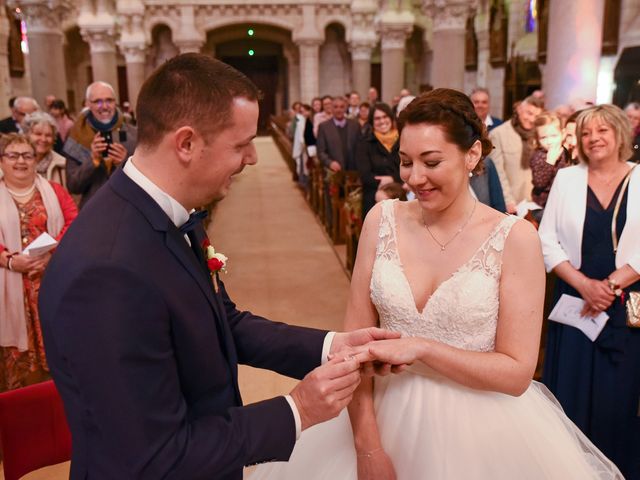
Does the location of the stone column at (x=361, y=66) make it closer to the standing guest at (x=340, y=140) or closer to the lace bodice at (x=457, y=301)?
the standing guest at (x=340, y=140)

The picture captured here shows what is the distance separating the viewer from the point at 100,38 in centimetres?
1758

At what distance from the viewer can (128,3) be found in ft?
70.9

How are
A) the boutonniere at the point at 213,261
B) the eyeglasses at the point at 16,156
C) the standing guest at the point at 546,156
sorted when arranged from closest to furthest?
the boutonniere at the point at 213,261, the eyeglasses at the point at 16,156, the standing guest at the point at 546,156

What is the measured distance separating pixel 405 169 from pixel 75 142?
141 inches

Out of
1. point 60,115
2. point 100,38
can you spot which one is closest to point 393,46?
point 100,38

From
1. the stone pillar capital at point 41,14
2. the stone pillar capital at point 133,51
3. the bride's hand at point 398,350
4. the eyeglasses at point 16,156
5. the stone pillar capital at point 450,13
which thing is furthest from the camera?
the stone pillar capital at point 133,51

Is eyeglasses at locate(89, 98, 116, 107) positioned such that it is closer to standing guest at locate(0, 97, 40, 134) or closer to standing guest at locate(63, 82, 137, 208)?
standing guest at locate(63, 82, 137, 208)

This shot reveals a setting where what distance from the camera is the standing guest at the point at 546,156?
4594 mm

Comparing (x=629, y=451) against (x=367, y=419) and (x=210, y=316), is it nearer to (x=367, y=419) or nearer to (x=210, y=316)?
(x=367, y=419)

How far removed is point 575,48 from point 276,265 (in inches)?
171

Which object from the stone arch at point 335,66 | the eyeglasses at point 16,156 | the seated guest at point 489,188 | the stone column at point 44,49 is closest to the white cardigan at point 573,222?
the seated guest at point 489,188

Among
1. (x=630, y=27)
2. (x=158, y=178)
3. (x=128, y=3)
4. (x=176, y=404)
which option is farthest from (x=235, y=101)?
(x=128, y=3)

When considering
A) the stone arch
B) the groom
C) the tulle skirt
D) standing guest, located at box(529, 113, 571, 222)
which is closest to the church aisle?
standing guest, located at box(529, 113, 571, 222)

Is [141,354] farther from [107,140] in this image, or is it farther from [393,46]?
[393,46]
